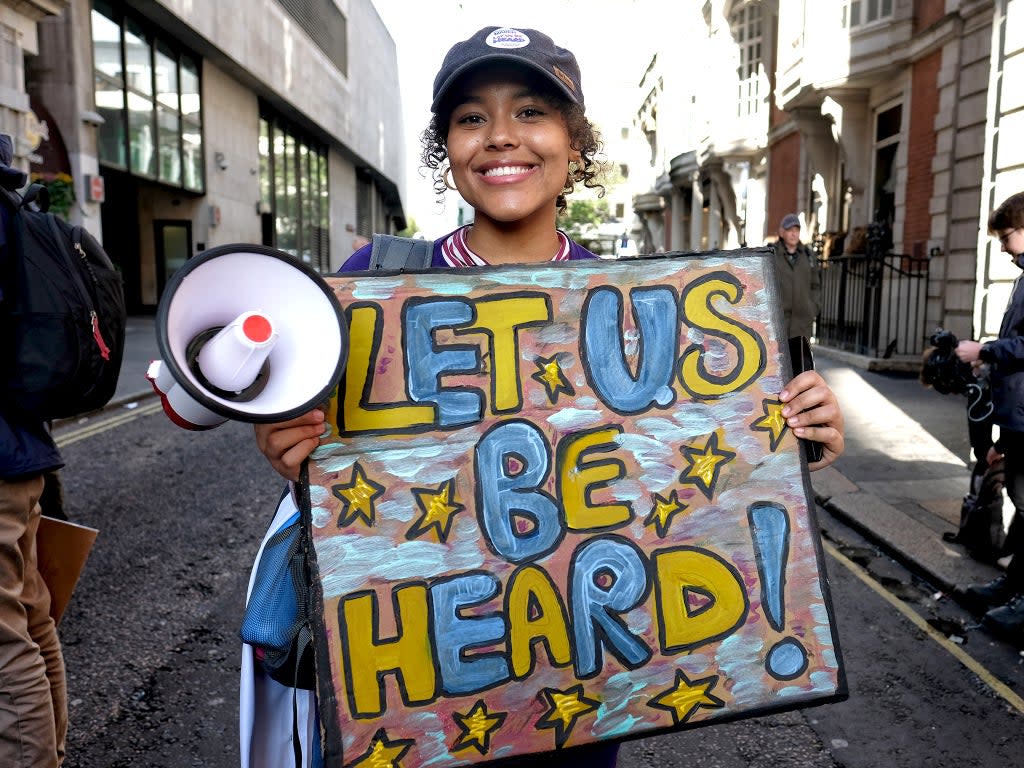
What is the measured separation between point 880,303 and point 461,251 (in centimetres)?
1230

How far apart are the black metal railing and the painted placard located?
37.0 feet

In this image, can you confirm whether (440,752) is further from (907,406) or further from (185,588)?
(907,406)

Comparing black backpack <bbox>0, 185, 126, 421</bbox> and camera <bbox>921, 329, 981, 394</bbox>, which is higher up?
black backpack <bbox>0, 185, 126, 421</bbox>

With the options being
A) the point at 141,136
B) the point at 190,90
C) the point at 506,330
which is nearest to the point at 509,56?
the point at 506,330

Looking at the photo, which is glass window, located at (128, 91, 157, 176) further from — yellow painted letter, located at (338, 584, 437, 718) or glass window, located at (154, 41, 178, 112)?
yellow painted letter, located at (338, 584, 437, 718)

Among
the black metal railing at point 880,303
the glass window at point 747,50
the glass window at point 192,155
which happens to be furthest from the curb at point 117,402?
the glass window at point 747,50

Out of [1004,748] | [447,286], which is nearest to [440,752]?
[447,286]

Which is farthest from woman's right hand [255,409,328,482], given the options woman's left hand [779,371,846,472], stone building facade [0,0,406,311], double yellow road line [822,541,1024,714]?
stone building facade [0,0,406,311]

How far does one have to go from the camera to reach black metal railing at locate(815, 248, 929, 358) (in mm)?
12047

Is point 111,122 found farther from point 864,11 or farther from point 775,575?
point 775,575

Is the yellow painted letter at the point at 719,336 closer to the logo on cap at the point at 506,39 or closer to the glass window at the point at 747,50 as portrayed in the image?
the logo on cap at the point at 506,39

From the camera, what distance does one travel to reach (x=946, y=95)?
11.4m

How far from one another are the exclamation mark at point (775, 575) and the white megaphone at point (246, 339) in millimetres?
864

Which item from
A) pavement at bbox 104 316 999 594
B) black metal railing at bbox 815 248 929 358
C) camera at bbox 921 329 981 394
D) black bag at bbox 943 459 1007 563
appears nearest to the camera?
camera at bbox 921 329 981 394
